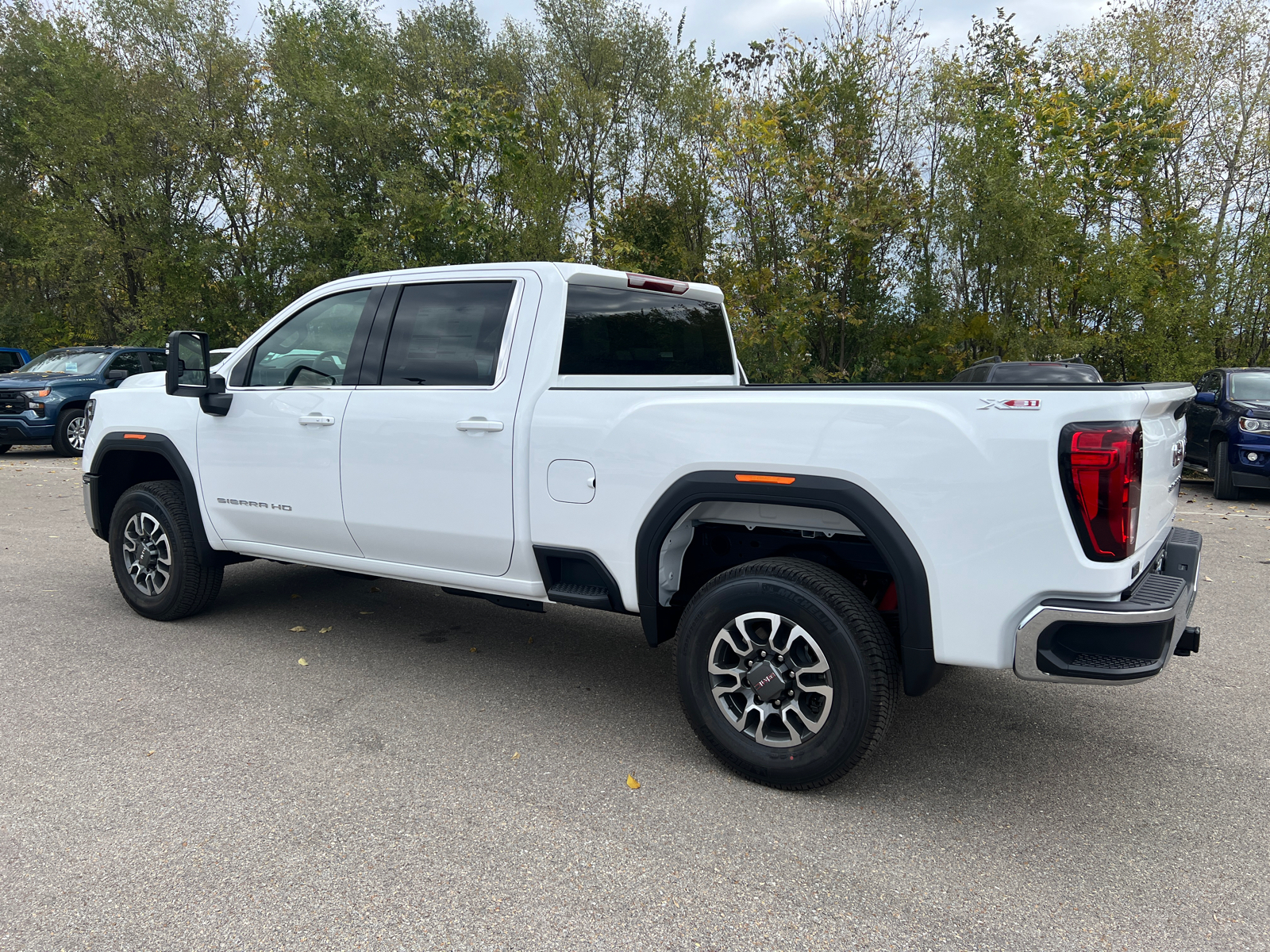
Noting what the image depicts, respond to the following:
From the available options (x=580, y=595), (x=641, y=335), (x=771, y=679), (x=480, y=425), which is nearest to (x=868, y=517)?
(x=771, y=679)

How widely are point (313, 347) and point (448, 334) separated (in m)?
0.95

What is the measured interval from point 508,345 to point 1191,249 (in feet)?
50.0

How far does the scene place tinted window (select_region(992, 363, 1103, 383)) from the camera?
11445 millimetres

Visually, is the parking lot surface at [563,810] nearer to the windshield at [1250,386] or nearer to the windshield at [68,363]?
the windshield at [1250,386]

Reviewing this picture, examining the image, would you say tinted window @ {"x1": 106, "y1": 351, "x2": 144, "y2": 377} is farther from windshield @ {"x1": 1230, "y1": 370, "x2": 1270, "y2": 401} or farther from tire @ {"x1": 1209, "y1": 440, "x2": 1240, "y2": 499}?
windshield @ {"x1": 1230, "y1": 370, "x2": 1270, "y2": 401}

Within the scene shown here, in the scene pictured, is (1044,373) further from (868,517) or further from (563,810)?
(563,810)

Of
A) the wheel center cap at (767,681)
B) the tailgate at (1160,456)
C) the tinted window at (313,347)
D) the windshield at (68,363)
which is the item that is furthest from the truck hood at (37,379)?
the tailgate at (1160,456)

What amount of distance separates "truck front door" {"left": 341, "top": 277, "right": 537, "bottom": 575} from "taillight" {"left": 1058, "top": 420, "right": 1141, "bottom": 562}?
219cm

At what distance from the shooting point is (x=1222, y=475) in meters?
11.1

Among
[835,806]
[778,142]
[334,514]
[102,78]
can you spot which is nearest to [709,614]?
[835,806]

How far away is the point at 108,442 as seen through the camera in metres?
5.39

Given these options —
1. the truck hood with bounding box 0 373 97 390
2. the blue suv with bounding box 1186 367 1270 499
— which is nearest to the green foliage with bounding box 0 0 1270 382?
the blue suv with bounding box 1186 367 1270 499

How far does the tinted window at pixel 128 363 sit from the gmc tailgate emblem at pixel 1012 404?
16769 mm

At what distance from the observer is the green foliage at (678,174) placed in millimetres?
15664
